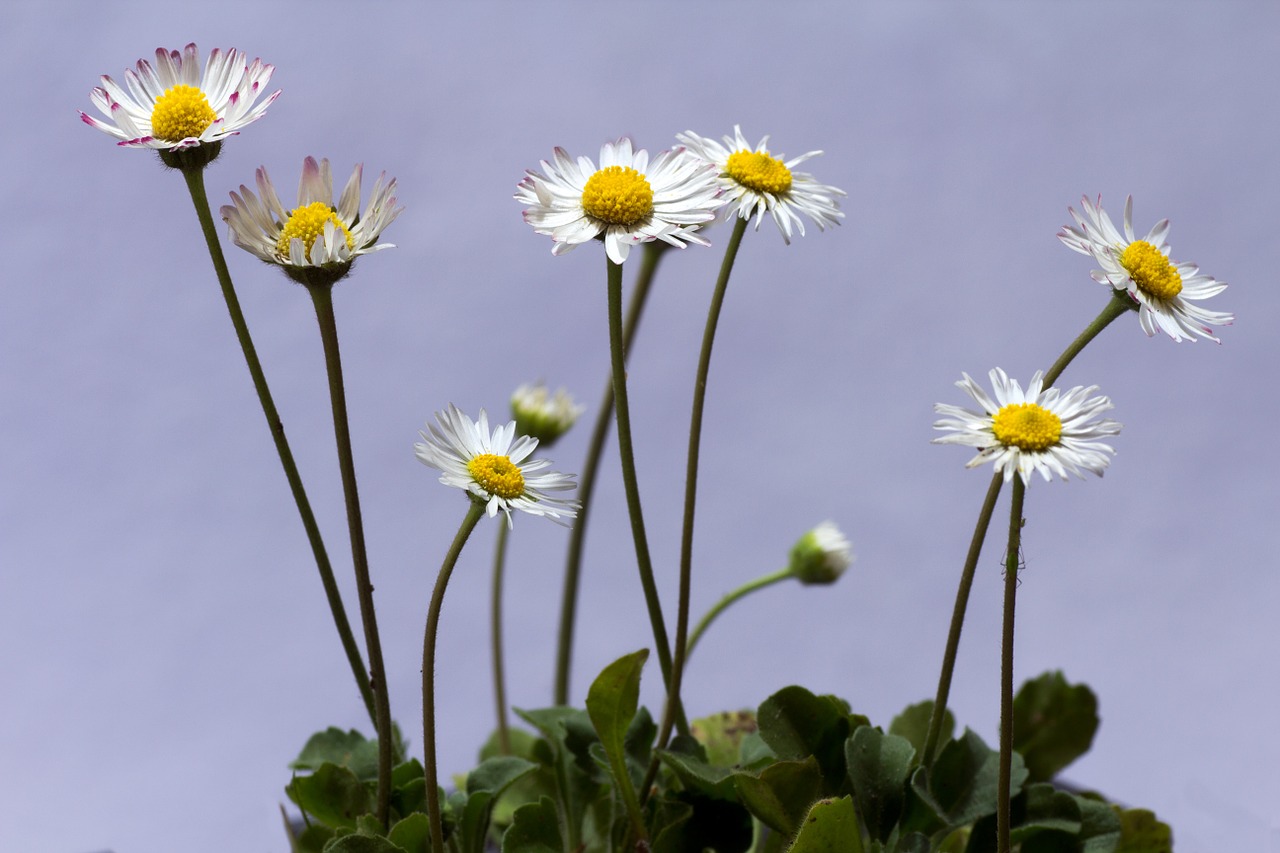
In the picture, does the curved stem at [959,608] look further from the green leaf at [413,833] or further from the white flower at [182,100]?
the white flower at [182,100]

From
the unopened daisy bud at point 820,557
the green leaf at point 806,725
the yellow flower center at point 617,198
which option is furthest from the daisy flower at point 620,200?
the unopened daisy bud at point 820,557

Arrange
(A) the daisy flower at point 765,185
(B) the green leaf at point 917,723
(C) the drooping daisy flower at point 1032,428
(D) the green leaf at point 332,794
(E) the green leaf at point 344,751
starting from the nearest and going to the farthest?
(C) the drooping daisy flower at point 1032,428 → (A) the daisy flower at point 765,185 → (D) the green leaf at point 332,794 → (E) the green leaf at point 344,751 → (B) the green leaf at point 917,723

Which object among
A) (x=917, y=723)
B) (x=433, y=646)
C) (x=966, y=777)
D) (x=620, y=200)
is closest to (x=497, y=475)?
(x=433, y=646)

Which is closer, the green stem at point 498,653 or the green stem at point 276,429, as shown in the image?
the green stem at point 276,429

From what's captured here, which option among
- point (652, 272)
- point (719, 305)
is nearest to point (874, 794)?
point (719, 305)

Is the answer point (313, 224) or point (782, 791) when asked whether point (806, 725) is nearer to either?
point (782, 791)

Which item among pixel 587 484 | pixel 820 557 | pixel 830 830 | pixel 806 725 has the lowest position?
pixel 830 830

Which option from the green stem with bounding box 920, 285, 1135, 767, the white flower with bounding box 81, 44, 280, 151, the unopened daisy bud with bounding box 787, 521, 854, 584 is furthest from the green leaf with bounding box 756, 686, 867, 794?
the white flower with bounding box 81, 44, 280, 151
